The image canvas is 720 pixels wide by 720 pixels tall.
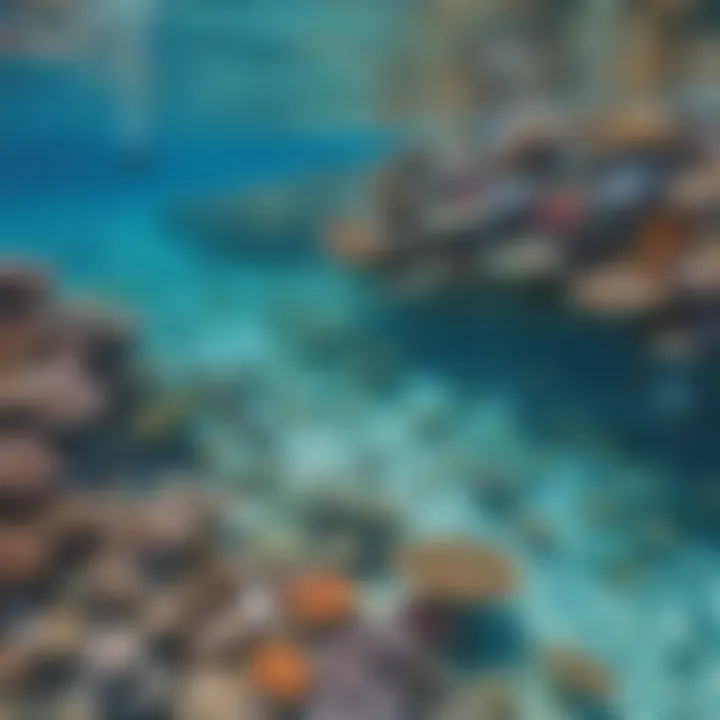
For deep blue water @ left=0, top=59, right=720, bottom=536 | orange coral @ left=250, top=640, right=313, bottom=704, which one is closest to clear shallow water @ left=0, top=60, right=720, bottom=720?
deep blue water @ left=0, top=59, right=720, bottom=536

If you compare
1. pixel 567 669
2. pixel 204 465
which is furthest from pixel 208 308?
pixel 567 669

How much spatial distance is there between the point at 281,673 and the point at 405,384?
0.36 metres

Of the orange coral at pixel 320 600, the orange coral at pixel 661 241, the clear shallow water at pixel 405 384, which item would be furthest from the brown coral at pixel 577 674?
the orange coral at pixel 661 241

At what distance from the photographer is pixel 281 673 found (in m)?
1.07

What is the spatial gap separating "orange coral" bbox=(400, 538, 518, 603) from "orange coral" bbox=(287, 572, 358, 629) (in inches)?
2.6

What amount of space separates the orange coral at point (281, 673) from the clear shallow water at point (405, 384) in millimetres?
140

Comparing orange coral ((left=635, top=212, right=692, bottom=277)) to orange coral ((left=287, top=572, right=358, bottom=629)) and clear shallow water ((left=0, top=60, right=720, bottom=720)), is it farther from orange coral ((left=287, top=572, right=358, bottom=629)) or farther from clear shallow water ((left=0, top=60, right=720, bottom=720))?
orange coral ((left=287, top=572, right=358, bottom=629))

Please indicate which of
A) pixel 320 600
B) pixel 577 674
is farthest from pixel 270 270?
pixel 577 674

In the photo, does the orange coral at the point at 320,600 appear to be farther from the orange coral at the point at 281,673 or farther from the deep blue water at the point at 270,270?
→ the deep blue water at the point at 270,270

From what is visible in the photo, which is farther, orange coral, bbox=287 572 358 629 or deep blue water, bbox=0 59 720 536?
deep blue water, bbox=0 59 720 536

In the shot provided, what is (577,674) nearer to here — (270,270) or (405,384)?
(405,384)

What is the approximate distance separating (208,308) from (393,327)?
0.70 feet

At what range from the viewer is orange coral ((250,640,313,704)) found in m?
1.06

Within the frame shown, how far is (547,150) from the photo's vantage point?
4.30 ft
